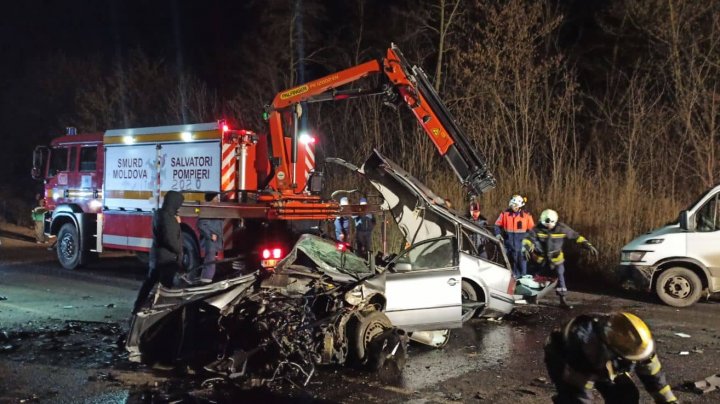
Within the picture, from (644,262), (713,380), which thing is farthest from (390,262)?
(644,262)

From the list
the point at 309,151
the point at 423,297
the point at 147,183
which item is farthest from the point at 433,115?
the point at 147,183

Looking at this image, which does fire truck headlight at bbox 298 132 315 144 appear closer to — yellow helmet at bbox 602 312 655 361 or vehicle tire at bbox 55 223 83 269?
vehicle tire at bbox 55 223 83 269

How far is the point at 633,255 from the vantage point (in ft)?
37.0

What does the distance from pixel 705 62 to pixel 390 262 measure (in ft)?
43.4

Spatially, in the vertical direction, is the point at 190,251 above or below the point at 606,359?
above

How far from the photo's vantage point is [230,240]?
12070mm

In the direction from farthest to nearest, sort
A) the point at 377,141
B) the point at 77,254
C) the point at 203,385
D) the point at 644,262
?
1. the point at 377,141
2. the point at 77,254
3. the point at 644,262
4. the point at 203,385

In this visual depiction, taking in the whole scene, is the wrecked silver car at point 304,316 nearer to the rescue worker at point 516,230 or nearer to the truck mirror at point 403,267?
the truck mirror at point 403,267

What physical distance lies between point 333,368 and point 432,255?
1987 mm

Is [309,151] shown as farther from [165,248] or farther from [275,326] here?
[275,326]

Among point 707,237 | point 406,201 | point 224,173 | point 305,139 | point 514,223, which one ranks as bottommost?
point 707,237

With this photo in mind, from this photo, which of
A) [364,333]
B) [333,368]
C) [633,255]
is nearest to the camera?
[364,333]

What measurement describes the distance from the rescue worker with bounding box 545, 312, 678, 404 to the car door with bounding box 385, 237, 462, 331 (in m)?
3.73

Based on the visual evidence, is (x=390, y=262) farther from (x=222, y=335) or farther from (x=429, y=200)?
(x=222, y=335)
